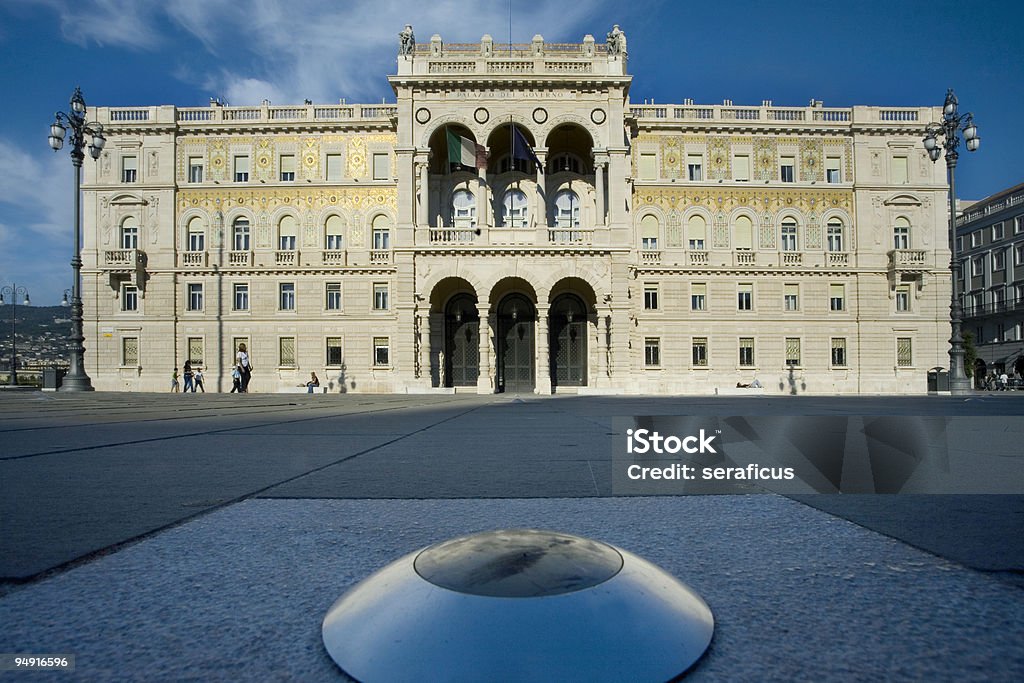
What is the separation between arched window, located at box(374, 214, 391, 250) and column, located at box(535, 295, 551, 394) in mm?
9169

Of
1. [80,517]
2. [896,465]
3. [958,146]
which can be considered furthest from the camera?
[958,146]

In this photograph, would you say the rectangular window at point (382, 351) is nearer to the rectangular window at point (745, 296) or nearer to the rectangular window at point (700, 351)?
the rectangular window at point (700, 351)

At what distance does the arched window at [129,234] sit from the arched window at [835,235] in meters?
35.6

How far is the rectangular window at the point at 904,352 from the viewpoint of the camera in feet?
104

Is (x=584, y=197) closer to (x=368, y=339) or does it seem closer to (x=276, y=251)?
A: (x=368, y=339)

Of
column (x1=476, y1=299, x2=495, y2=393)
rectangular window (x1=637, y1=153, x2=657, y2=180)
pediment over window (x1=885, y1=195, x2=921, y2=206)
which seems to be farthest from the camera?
rectangular window (x1=637, y1=153, x2=657, y2=180)

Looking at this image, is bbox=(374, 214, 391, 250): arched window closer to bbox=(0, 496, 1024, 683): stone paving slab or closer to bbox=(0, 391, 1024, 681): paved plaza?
bbox=(0, 391, 1024, 681): paved plaza

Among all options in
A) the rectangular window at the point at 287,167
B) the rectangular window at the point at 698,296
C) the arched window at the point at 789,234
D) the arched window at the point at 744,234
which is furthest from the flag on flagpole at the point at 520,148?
the arched window at the point at 789,234

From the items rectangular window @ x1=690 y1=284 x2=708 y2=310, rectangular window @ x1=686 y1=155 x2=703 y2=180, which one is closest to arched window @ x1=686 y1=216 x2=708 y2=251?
rectangular window @ x1=690 y1=284 x2=708 y2=310

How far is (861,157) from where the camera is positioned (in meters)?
31.8

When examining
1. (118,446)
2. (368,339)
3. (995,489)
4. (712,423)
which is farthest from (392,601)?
(368,339)

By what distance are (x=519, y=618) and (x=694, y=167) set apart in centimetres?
3376

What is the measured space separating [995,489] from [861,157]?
34518 millimetres

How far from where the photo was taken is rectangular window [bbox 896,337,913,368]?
104 ft
